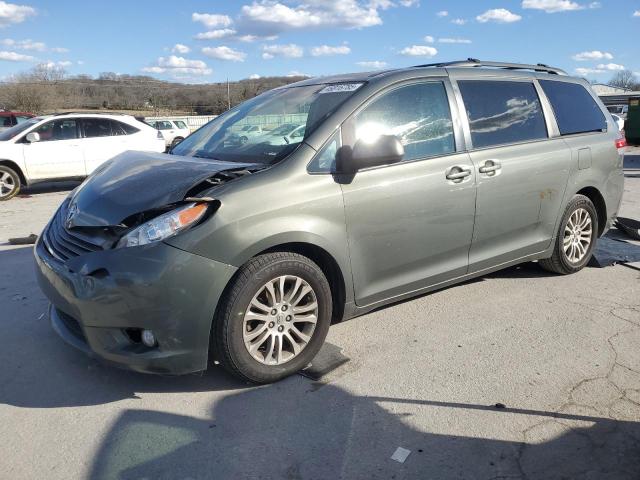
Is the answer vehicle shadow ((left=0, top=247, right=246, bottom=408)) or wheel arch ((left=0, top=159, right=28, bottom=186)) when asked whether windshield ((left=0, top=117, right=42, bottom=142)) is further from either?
vehicle shadow ((left=0, top=247, right=246, bottom=408))

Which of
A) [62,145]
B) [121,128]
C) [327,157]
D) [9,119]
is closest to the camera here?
[327,157]

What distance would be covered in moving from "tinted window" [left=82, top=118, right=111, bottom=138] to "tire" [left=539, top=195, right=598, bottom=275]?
9867 millimetres

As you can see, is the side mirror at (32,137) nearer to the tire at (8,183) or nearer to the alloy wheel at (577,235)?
the tire at (8,183)

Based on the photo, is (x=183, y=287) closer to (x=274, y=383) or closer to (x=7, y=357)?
(x=274, y=383)

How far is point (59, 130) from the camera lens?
1147 centimetres

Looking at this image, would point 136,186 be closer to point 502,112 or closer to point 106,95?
point 502,112

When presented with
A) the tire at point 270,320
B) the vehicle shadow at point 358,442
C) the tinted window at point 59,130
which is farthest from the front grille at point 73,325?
the tinted window at point 59,130

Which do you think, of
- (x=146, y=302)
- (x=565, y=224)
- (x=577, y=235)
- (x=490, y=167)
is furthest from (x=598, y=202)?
(x=146, y=302)

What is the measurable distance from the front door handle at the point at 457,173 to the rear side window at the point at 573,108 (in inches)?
56.5

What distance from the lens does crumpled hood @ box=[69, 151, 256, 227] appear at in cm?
313

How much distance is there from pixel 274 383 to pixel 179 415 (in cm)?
60

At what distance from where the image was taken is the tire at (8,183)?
34.9 ft

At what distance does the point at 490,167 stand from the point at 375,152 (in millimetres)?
1203

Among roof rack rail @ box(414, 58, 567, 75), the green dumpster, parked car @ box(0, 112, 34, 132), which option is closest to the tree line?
parked car @ box(0, 112, 34, 132)
